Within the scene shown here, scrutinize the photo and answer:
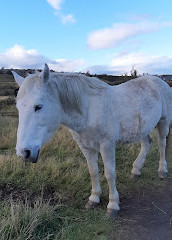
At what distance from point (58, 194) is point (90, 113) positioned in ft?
4.50

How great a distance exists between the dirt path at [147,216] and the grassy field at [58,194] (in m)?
0.09

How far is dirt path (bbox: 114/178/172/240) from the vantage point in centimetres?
273

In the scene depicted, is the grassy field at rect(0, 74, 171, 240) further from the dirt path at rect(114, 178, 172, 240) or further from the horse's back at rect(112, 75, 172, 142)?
the horse's back at rect(112, 75, 172, 142)

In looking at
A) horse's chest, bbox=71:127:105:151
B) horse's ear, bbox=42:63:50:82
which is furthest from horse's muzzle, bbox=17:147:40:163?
horse's chest, bbox=71:127:105:151

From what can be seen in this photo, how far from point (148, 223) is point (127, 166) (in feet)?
6.29

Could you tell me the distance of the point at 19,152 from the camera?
215 centimetres

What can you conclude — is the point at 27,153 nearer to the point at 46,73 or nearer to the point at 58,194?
the point at 46,73

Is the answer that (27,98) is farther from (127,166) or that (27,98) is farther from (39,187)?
(127,166)

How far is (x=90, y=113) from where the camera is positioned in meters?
2.91

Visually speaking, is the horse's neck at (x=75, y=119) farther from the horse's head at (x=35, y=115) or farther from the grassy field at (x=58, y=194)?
the grassy field at (x=58, y=194)

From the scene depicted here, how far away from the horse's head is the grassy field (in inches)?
28.1

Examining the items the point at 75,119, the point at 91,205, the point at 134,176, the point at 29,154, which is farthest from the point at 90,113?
the point at 134,176

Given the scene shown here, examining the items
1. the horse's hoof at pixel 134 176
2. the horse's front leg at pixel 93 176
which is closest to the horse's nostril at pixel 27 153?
the horse's front leg at pixel 93 176

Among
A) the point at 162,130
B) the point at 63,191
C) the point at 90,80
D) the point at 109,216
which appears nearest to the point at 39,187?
the point at 63,191
